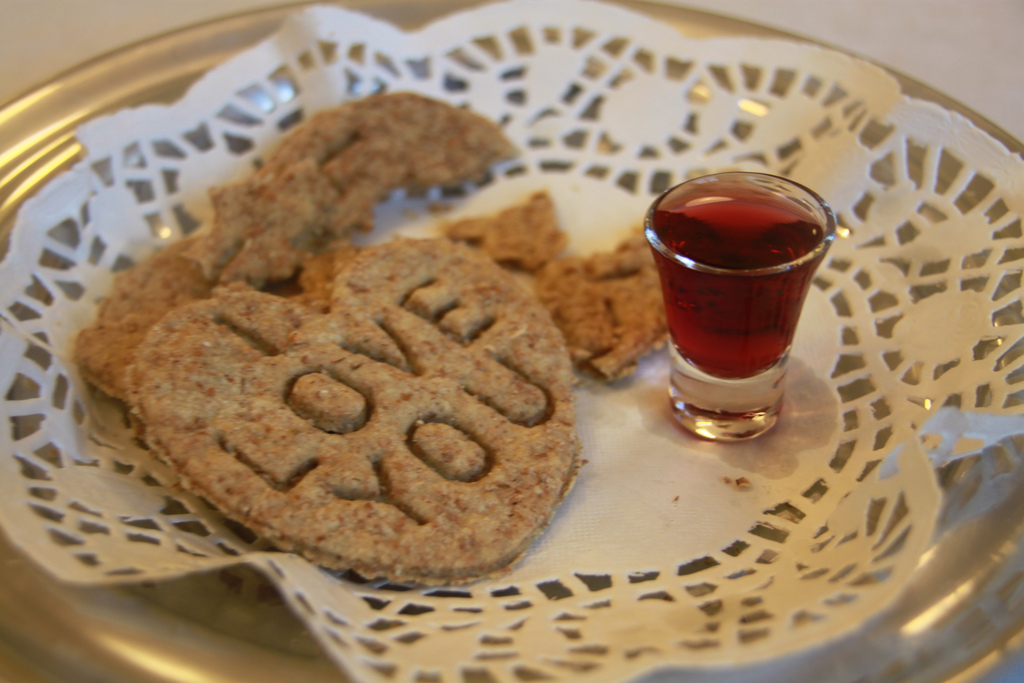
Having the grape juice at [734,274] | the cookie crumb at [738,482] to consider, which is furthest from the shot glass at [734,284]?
the cookie crumb at [738,482]

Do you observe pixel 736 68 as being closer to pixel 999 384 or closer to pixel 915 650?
pixel 999 384

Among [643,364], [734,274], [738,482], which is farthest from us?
[643,364]

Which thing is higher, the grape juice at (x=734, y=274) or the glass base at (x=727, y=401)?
the grape juice at (x=734, y=274)

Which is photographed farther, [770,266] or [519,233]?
[519,233]

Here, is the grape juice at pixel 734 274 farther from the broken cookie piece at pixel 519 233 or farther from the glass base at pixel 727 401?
the broken cookie piece at pixel 519 233

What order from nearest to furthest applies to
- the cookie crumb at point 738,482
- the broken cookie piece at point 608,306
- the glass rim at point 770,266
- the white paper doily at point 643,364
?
1. the white paper doily at point 643,364
2. the glass rim at point 770,266
3. the cookie crumb at point 738,482
4. the broken cookie piece at point 608,306

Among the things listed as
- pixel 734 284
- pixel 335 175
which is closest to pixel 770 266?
pixel 734 284

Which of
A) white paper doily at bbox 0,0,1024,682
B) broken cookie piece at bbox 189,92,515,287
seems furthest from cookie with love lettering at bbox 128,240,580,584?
broken cookie piece at bbox 189,92,515,287

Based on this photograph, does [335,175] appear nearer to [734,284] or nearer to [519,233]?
[519,233]
